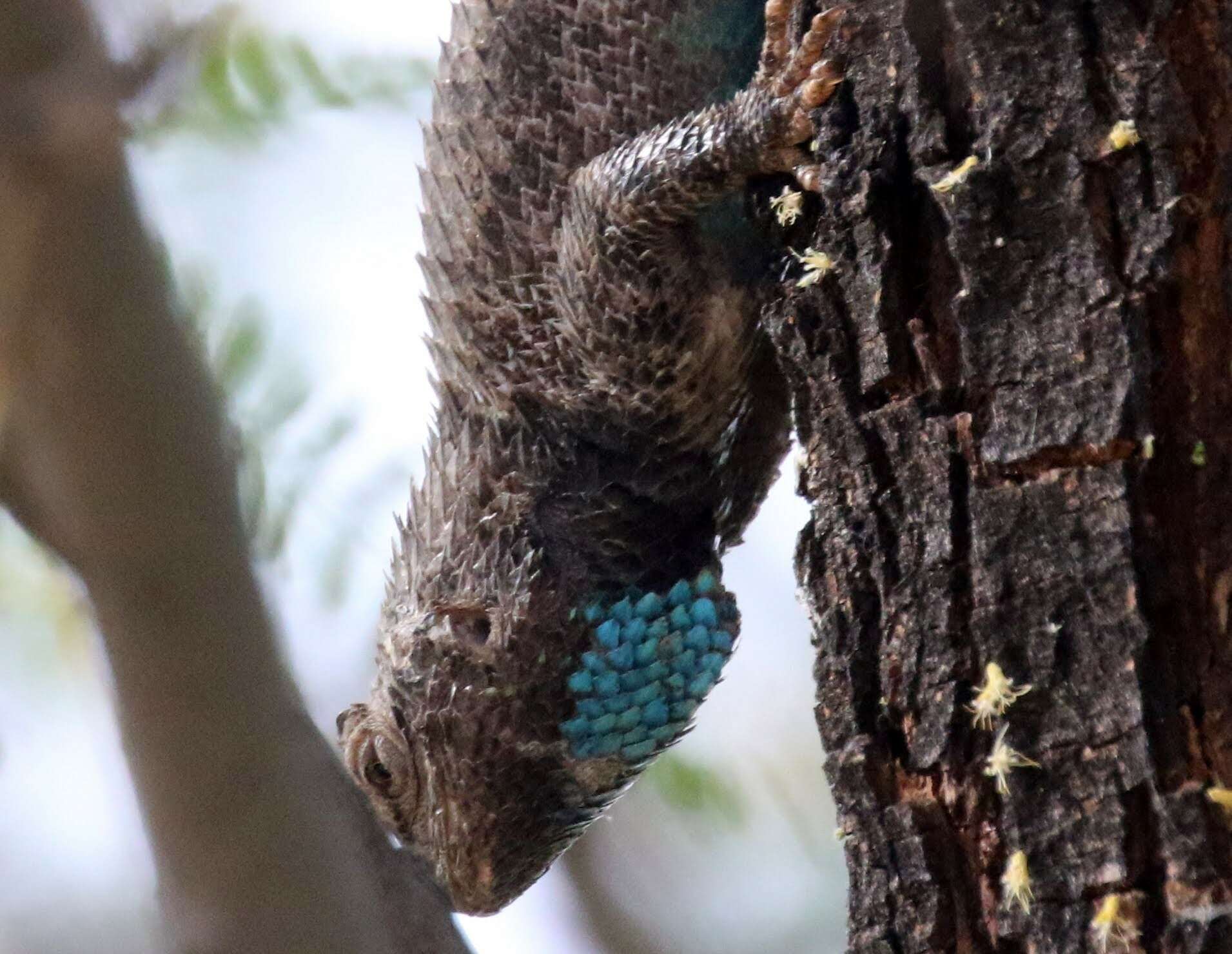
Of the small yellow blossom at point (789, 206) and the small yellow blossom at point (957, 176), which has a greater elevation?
the small yellow blossom at point (789, 206)

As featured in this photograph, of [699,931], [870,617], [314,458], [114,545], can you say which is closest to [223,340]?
[314,458]

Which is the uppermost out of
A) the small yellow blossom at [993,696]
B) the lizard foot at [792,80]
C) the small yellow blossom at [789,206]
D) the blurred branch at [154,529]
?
the lizard foot at [792,80]

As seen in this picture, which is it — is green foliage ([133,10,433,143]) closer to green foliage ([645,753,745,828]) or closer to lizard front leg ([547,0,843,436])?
lizard front leg ([547,0,843,436])

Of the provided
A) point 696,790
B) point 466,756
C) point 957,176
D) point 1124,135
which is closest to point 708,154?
point 957,176

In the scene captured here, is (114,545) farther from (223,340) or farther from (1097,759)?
(1097,759)

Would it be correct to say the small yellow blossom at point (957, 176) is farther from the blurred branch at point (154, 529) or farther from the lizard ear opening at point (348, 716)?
the lizard ear opening at point (348, 716)

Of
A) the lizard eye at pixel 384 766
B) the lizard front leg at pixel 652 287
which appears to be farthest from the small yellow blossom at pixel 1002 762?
the lizard eye at pixel 384 766

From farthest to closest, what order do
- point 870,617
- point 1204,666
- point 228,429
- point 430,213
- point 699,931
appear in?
1. point 699,931
2. point 430,213
3. point 870,617
4. point 1204,666
5. point 228,429

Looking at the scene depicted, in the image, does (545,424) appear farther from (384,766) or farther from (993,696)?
(993,696)
